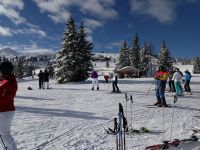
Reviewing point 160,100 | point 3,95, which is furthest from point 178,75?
point 3,95

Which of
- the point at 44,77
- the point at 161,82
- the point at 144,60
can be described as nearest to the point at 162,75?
the point at 161,82

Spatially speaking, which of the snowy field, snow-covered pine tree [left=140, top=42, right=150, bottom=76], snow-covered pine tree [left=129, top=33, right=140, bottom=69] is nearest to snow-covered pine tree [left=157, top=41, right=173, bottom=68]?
snow-covered pine tree [left=140, top=42, right=150, bottom=76]

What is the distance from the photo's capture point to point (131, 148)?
8.02 meters

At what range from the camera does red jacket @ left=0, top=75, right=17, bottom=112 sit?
6.00m

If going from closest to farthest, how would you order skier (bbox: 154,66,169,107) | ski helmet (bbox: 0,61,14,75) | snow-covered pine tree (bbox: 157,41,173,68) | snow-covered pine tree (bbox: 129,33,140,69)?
1. ski helmet (bbox: 0,61,14,75)
2. skier (bbox: 154,66,169,107)
3. snow-covered pine tree (bbox: 129,33,140,69)
4. snow-covered pine tree (bbox: 157,41,173,68)

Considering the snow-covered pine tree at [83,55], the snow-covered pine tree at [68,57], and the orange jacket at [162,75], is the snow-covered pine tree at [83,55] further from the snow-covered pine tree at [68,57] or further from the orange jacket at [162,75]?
the orange jacket at [162,75]

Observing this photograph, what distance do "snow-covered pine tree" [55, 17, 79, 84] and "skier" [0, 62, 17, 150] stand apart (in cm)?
3804

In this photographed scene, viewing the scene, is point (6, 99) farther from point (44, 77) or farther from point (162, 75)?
point (44, 77)

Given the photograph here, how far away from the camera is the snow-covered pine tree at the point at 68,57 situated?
44569 millimetres

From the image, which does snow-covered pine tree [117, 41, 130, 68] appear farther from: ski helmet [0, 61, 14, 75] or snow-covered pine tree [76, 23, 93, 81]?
ski helmet [0, 61, 14, 75]

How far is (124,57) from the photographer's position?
8225cm

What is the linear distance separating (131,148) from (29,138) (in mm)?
2996

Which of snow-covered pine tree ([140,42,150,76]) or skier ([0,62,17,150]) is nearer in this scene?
skier ([0,62,17,150])

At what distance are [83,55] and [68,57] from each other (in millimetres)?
2199
